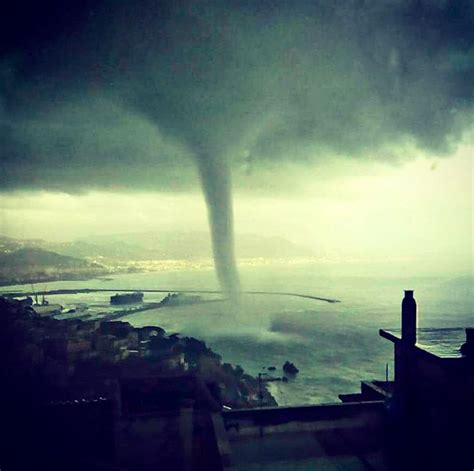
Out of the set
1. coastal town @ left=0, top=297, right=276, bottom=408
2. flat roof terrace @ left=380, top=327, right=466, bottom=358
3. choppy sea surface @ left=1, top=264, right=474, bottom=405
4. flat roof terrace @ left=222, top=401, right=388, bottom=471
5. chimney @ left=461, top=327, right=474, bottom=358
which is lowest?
choppy sea surface @ left=1, top=264, right=474, bottom=405

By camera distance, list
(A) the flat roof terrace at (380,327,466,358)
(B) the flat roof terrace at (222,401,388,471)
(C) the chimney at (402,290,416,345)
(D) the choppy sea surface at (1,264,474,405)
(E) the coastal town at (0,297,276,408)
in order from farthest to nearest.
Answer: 1. (D) the choppy sea surface at (1,264,474,405)
2. (E) the coastal town at (0,297,276,408)
3. (C) the chimney at (402,290,416,345)
4. (B) the flat roof terrace at (222,401,388,471)
5. (A) the flat roof terrace at (380,327,466,358)

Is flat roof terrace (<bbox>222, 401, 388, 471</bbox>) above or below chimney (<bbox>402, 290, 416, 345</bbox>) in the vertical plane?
below

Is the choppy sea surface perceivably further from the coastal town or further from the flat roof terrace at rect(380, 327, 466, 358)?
the coastal town

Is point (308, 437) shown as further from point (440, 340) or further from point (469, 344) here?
point (469, 344)

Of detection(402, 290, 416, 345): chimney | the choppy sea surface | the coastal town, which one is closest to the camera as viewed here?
detection(402, 290, 416, 345): chimney

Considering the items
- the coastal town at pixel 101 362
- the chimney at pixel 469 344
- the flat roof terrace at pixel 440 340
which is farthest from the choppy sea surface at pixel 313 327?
the coastal town at pixel 101 362

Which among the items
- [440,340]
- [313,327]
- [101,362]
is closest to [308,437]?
[440,340]

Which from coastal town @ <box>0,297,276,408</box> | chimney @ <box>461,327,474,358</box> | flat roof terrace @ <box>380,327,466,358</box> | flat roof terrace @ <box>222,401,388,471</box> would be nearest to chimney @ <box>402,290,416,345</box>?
flat roof terrace @ <box>380,327,466,358</box>

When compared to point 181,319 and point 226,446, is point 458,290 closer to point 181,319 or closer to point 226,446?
point 181,319
